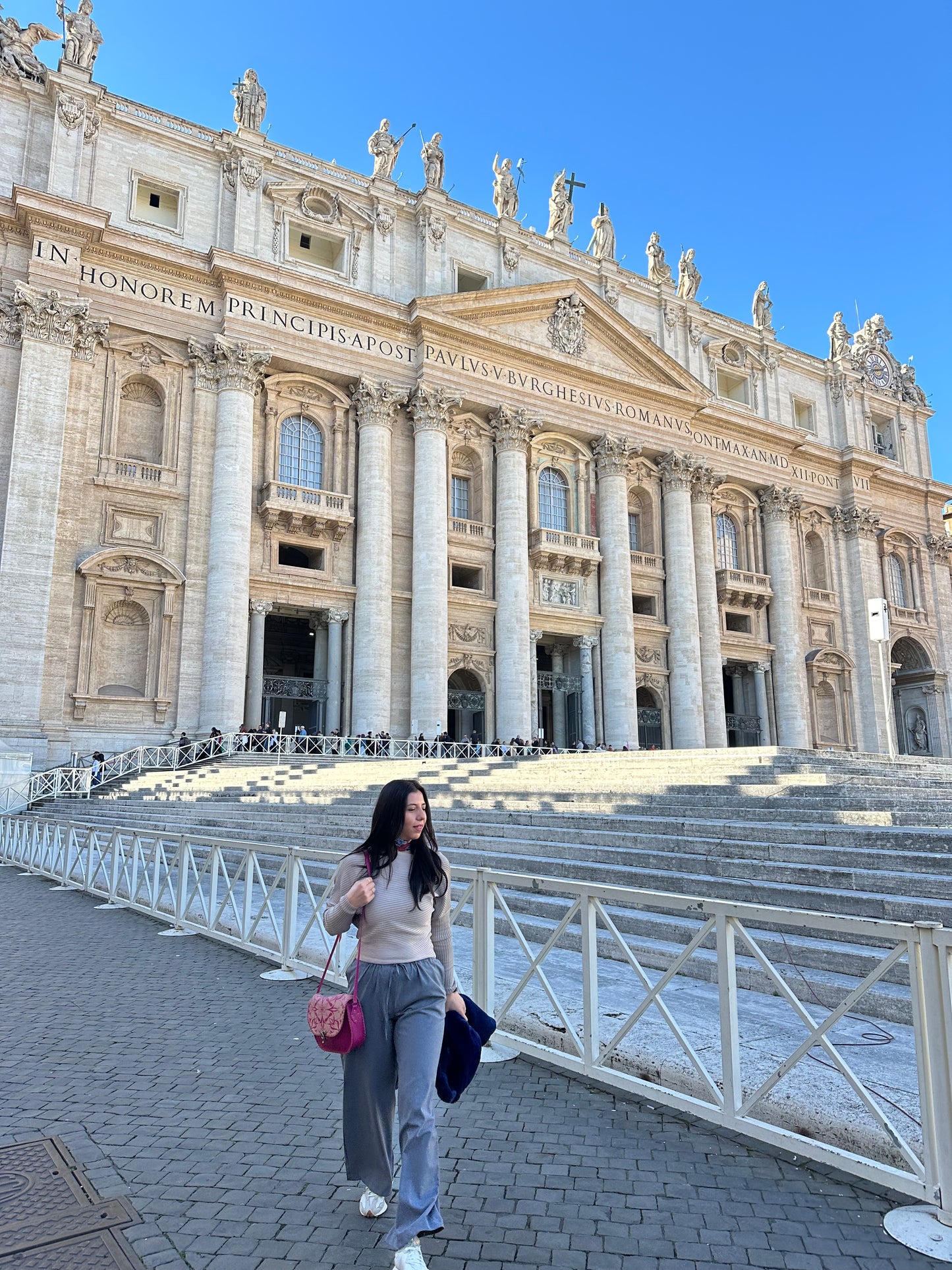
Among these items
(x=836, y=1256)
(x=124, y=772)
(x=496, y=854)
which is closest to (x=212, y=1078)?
(x=836, y=1256)

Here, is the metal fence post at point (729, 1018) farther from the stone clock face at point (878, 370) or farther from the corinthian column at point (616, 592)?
the stone clock face at point (878, 370)

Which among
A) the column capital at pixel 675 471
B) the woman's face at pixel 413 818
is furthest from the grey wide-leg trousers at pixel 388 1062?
the column capital at pixel 675 471

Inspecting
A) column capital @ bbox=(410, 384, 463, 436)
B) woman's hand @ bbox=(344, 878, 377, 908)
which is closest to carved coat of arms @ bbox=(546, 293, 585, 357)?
Answer: column capital @ bbox=(410, 384, 463, 436)

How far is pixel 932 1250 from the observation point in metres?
3.32

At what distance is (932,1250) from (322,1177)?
2.57 metres

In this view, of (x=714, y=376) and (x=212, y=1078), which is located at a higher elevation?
(x=714, y=376)

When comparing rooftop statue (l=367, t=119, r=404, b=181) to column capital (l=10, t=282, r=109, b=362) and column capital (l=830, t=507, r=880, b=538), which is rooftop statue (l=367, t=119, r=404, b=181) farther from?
column capital (l=830, t=507, r=880, b=538)

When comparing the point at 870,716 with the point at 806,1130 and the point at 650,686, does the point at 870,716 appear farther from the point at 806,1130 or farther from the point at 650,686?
the point at 806,1130

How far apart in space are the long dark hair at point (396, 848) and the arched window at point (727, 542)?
1378 inches

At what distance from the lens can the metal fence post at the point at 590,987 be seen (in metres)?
5.20

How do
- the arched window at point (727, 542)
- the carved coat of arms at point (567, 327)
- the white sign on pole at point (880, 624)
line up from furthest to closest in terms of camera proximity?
the arched window at point (727, 542) → the carved coat of arms at point (567, 327) → the white sign on pole at point (880, 624)

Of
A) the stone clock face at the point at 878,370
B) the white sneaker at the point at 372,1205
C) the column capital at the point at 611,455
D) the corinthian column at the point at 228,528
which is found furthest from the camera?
the stone clock face at the point at 878,370

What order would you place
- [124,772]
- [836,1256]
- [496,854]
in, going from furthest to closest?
1. [124,772]
2. [496,854]
3. [836,1256]

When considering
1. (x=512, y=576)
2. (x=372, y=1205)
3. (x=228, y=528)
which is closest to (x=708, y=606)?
(x=512, y=576)
